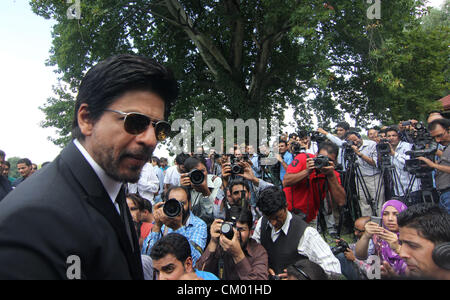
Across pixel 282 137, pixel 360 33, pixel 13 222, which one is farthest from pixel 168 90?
pixel 360 33

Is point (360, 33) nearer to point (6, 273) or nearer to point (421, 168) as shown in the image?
point (421, 168)

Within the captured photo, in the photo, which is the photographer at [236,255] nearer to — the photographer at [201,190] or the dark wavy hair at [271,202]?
the dark wavy hair at [271,202]

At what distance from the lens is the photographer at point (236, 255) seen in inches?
95.0

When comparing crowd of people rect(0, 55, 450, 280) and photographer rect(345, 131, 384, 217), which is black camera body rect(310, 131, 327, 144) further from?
photographer rect(345, 131, 384, 217)

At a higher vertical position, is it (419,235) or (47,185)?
(47,185)

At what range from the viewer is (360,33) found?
359 inches

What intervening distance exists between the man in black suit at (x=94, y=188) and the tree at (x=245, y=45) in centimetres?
721

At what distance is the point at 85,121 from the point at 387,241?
2.25m

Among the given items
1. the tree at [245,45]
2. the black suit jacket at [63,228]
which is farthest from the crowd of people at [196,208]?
the tree at [245,45]

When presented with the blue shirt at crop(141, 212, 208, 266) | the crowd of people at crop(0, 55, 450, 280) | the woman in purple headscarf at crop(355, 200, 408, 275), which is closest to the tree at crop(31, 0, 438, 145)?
the crowd of people at crop(0, 55, 450, 280)

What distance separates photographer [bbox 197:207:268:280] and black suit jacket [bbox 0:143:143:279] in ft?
4.80

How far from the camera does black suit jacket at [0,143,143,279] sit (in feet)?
2.48

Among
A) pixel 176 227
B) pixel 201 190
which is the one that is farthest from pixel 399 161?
pixel 176 227
